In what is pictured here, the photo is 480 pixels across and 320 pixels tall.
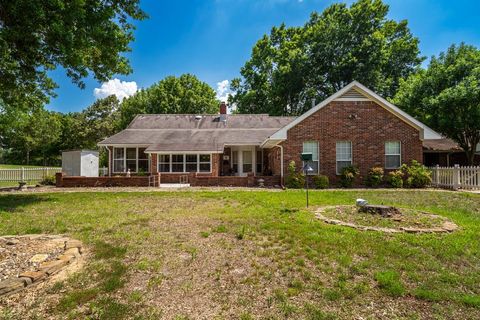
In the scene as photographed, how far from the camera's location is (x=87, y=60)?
35.7ft

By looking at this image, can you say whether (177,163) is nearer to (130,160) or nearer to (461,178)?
(130,160)

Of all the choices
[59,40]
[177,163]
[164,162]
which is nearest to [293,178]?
[177,163]

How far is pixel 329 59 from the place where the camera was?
34.3 meters

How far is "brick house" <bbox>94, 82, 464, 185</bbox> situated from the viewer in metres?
16.0

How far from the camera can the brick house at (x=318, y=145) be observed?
52.4 ft

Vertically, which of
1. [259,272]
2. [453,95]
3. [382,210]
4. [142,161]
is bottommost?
[259,272]

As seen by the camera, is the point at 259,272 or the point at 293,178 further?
the point at 293,178

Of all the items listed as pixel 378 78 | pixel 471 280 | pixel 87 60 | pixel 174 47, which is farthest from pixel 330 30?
pixel 471 280

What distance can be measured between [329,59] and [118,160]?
28.1 meters

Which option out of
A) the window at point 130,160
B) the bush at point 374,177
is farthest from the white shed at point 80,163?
the bush at point 374,177

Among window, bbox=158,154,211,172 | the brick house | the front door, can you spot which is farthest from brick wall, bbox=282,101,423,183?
window, bbox=158,154,211,172

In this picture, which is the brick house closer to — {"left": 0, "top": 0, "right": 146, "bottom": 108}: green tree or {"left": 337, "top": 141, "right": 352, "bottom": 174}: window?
{"left": 337, "top": 141, "right": 352, "bottom": 174}: window

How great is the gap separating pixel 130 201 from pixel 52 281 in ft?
24.0

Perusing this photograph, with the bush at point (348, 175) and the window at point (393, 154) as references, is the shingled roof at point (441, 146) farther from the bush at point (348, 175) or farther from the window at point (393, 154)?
the bush at point (348, 175)
